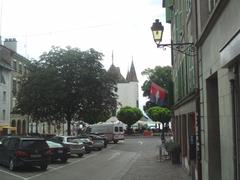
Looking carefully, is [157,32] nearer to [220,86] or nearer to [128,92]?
[220,86]

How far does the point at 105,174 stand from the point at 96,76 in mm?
29472

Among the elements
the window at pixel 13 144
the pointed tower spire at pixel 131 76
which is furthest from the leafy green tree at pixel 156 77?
the window at pixel 13 144

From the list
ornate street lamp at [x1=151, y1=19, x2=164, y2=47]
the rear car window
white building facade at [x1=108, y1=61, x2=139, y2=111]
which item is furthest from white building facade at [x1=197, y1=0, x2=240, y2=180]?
white building facade at [x1=108, y1=61, x2=139, y2=111]

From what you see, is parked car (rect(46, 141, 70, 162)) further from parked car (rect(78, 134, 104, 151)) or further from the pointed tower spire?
the pointed tower spire

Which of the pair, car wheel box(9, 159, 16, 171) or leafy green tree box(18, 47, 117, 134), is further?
leafy green tree box(18, 47, 117, 134)

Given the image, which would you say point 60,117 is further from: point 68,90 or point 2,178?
point 2,178

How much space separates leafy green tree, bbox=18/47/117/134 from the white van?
9685mm

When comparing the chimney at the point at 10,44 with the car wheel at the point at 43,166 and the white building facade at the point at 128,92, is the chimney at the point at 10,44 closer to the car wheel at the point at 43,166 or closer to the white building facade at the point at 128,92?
the car wheel at the point at 43,166

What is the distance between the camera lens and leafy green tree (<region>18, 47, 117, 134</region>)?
1998 inches

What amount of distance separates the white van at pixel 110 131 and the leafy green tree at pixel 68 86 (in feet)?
31.8

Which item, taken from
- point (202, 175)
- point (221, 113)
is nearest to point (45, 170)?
point (202, 175)

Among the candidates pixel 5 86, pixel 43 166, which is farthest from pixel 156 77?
pixel 43 166

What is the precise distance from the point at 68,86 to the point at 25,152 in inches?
1109

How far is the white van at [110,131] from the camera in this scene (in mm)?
63356
